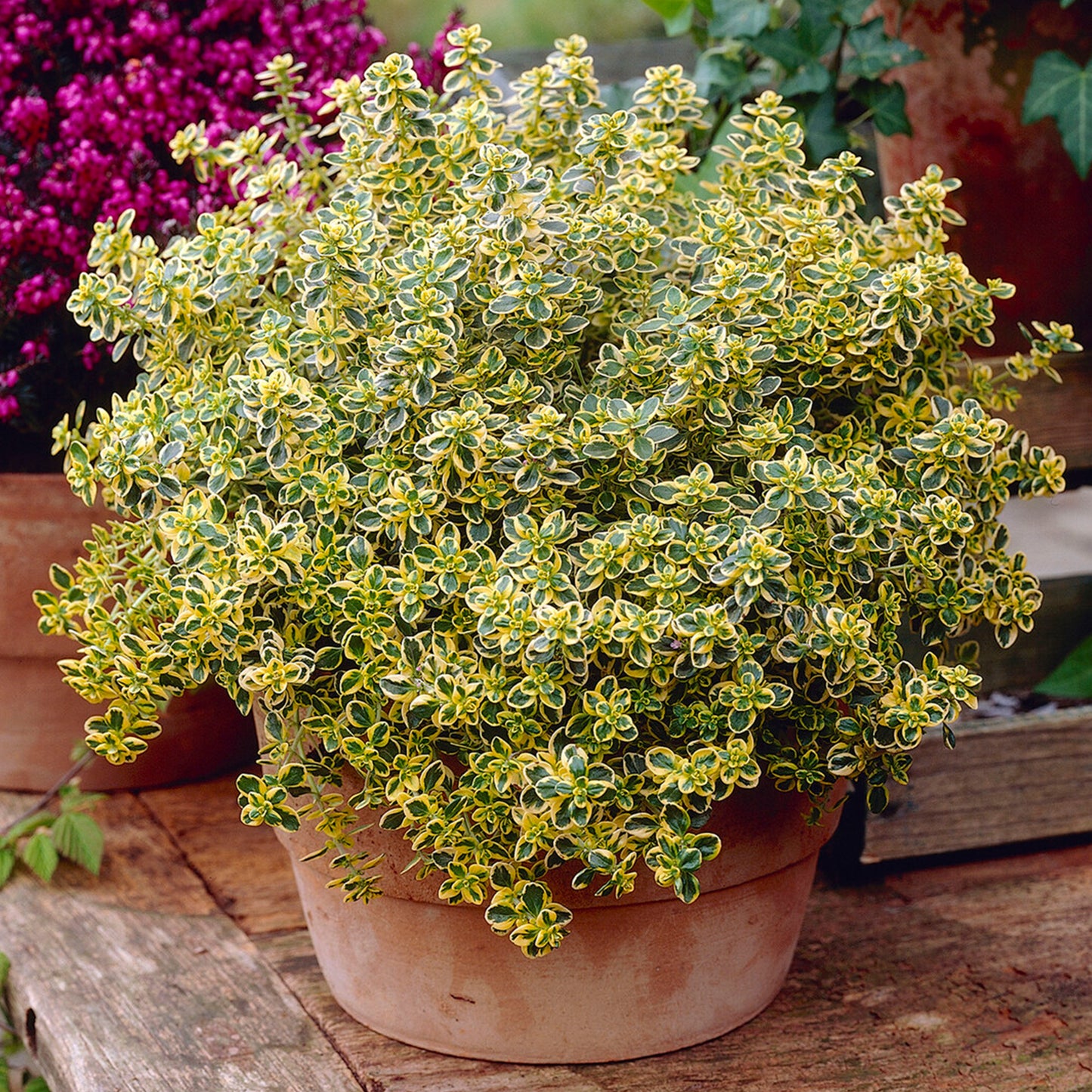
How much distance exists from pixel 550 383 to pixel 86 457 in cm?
39

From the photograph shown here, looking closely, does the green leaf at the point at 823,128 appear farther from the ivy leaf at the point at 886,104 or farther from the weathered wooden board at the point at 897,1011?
the weathered wooden board at the point at 897,1011

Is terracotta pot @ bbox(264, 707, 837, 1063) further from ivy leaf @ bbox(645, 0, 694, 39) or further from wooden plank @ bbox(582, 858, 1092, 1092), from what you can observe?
ivy leaf @ bbox(645, 0, 694, 39)

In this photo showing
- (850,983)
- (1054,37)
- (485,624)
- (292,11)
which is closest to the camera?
(485,624)

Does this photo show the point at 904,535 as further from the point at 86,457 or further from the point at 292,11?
the point at 292,11

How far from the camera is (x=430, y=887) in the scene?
995mm

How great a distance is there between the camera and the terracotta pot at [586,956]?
1006 millimetres

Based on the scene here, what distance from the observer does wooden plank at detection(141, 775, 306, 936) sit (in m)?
1.34

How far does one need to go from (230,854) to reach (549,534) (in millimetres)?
759

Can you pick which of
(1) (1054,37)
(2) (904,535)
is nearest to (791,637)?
(2) (904,535)

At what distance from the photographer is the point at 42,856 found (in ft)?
4.44

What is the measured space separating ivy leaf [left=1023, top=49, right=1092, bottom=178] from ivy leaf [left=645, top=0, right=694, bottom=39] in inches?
15.1

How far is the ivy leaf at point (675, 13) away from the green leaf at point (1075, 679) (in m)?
0.84

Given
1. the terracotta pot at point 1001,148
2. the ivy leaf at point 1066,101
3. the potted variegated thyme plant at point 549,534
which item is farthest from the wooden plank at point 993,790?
the ivy leaf at point 1066,101

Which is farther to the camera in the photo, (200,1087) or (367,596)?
(200,1087)
